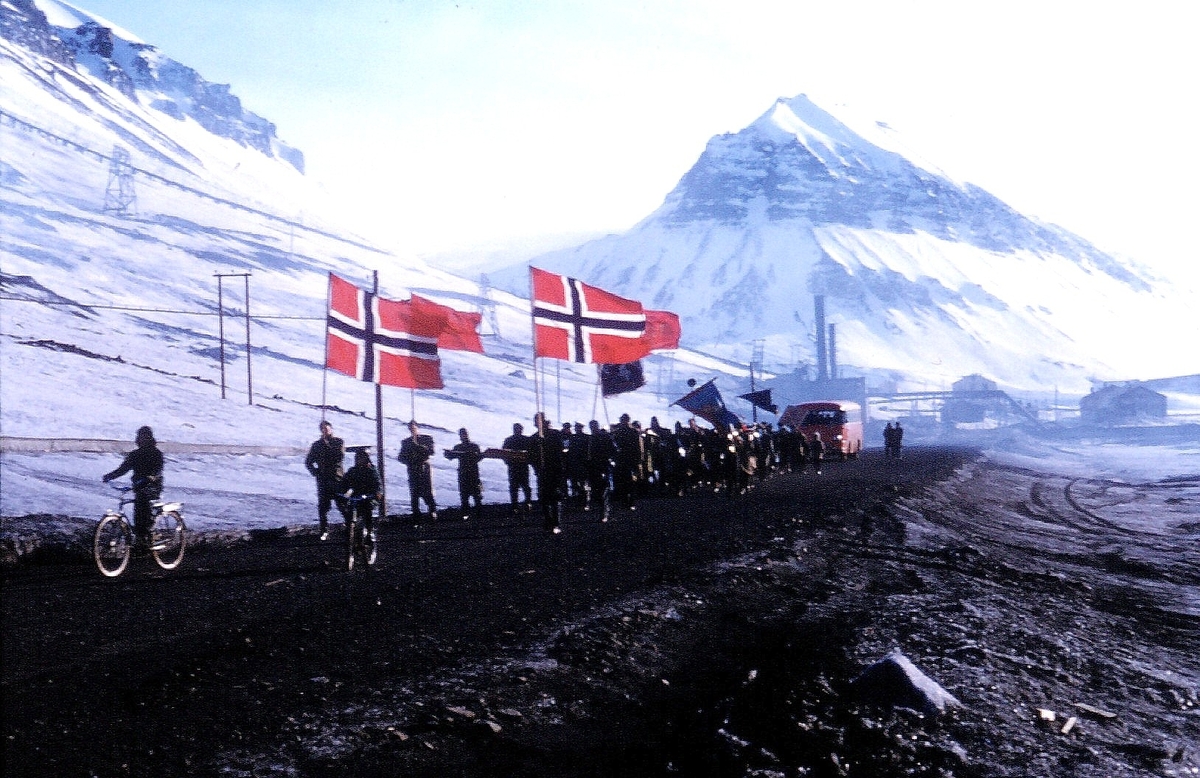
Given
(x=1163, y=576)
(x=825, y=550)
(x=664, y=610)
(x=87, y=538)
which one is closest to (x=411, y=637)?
(x=664, y=610)

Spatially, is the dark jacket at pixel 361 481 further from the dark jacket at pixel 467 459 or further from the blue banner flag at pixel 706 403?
the blue banner flag at pixel 706 403

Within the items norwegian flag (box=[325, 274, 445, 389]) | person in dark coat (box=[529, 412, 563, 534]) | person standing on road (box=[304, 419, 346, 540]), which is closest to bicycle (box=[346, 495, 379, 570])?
person standing on road (box=[304, 419, 346, 540])

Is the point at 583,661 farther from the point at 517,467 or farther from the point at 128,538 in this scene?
the point at 517,467

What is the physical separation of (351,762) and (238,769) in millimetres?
649

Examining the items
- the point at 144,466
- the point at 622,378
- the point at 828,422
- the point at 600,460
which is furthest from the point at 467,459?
the point at 828,422

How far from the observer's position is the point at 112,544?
41.5 ft

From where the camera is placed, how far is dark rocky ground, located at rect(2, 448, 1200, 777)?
6.95 m

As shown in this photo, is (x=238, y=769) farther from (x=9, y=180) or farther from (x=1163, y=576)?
(x=9, y=180)

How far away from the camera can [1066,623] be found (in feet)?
47.0

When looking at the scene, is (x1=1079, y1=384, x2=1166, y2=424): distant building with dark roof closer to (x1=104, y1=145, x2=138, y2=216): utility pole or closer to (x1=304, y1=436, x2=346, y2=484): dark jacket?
(x1=104, y1=145, x2=138, y2=216): utility pole

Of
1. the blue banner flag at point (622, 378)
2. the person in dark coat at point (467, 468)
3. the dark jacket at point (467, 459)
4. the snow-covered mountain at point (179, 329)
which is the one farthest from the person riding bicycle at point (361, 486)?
the blue banner flag at point (622, 378)

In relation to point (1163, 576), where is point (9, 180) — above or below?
above

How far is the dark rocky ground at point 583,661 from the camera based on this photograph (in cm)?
695

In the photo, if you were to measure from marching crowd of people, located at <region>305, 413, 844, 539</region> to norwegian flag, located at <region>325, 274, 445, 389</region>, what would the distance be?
1.16 m
